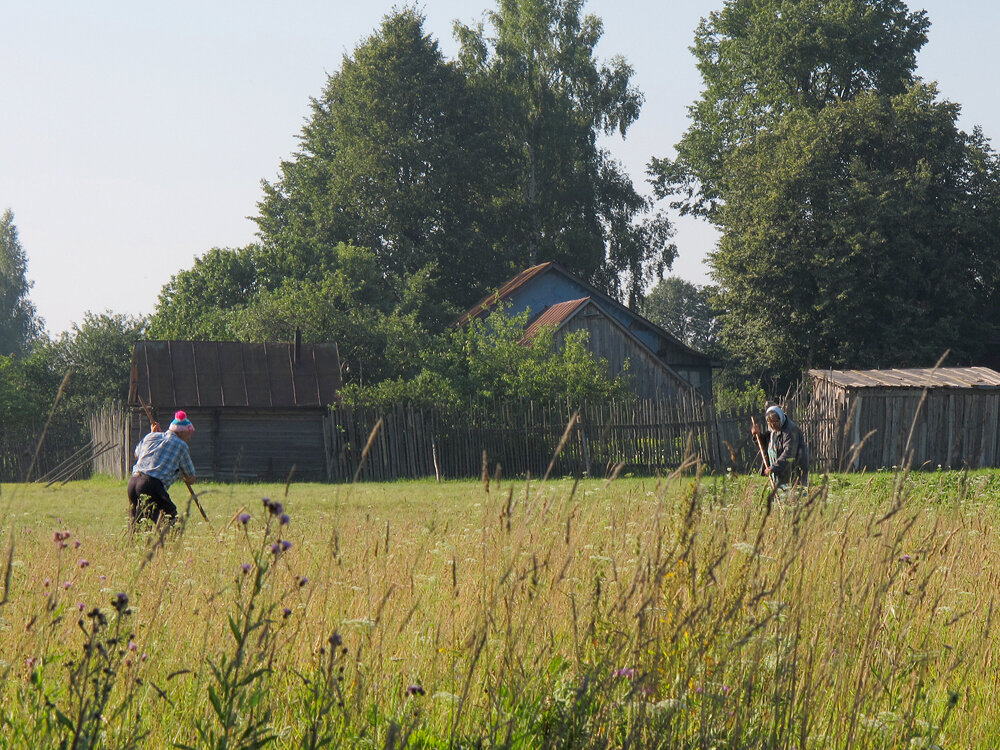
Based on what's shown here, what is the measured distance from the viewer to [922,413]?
20.7m

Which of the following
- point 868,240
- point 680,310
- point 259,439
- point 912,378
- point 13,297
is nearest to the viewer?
point 912,378

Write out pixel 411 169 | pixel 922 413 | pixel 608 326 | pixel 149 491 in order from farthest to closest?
pixel 411 169
pixel 608 326
pixel 922 413
pixel 149 491

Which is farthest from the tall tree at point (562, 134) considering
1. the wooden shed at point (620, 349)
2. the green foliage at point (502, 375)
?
the green foliage at point (502, 375)

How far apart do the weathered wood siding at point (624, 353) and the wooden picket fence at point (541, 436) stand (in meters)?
6.71

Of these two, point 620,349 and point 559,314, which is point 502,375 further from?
point 559,314

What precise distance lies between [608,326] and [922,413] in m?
9.64

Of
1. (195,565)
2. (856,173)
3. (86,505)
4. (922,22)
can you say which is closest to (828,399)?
(856,173)

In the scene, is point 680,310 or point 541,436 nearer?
point 541,436

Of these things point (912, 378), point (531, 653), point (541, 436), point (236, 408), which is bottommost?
point (531, 653)

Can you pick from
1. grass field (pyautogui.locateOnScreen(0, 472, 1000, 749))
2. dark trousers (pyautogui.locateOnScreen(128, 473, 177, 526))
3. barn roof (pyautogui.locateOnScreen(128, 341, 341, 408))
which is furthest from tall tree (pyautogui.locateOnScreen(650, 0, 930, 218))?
grass field (pyautogui.locateOnScreen(0, 472, 1000, 749))

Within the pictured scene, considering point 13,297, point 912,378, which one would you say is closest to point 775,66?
point 912,378

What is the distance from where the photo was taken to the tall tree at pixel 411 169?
3881 cm

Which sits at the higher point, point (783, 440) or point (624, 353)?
point (624, 353)

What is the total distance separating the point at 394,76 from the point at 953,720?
38180 millimetres
